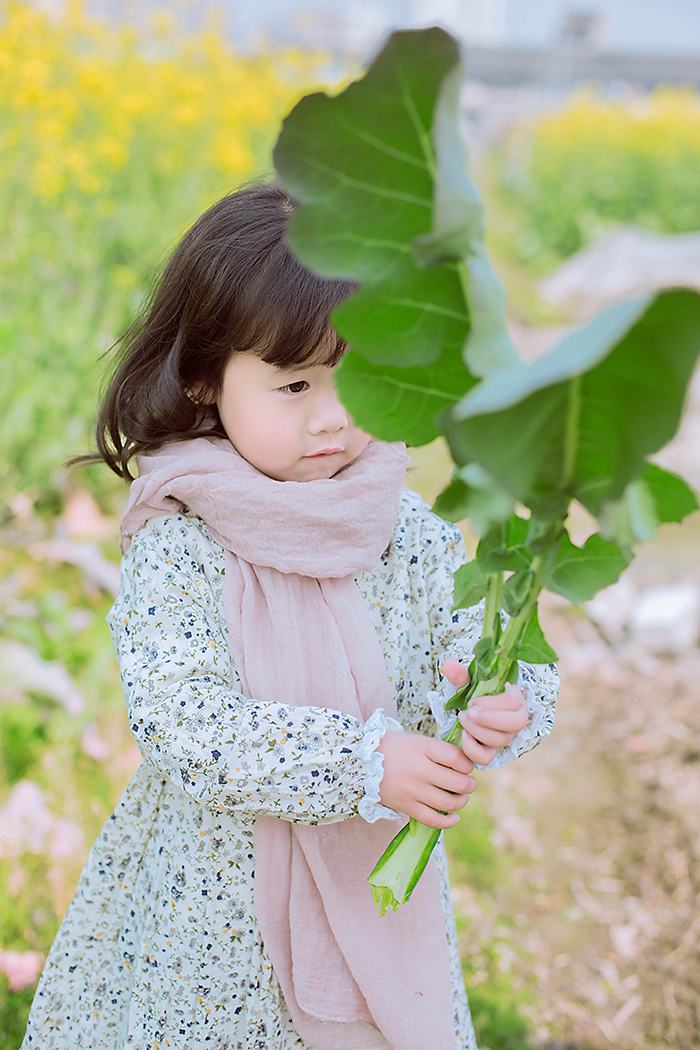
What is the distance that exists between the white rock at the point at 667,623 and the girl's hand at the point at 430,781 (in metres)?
2.47

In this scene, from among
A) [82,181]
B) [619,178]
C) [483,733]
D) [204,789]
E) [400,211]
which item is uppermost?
[400,211]

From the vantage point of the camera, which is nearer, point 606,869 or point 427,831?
point 427,831

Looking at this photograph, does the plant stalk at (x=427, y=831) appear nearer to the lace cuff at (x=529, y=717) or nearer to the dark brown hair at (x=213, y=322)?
the lace cuff at (x=529, y=717)

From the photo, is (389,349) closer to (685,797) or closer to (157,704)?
(157,704)

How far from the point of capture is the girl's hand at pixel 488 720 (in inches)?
34.7

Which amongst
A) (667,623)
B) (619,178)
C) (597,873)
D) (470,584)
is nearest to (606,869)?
(597,873)

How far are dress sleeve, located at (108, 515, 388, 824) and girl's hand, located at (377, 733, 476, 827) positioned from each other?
4cm

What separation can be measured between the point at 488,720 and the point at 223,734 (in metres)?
0.30

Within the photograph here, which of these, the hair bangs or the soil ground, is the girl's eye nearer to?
the hair bangs

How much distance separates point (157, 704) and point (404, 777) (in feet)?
0.97

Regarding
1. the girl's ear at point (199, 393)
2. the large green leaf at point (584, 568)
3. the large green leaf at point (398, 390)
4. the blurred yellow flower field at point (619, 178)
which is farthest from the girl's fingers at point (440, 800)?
the blurred yellow flower field at point (619, 178)

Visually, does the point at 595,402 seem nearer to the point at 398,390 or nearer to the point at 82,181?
the point at 398,390

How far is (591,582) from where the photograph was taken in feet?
2.25

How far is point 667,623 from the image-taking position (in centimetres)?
321
